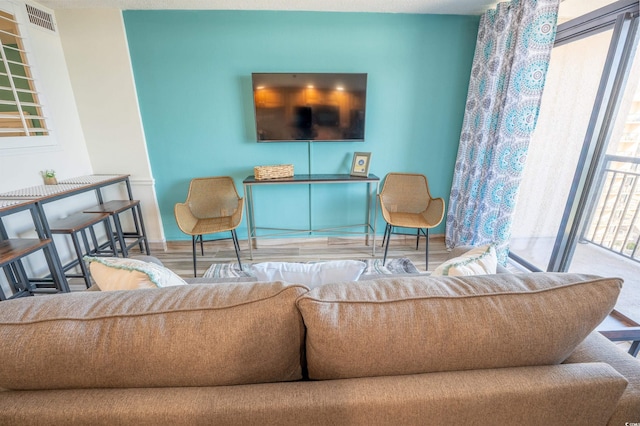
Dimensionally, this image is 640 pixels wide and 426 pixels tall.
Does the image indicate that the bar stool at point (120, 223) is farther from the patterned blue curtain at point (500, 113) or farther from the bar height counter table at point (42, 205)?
the patterned blue curtain at point (500, 113)

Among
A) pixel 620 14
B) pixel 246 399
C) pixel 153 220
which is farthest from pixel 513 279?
pixel 153 220

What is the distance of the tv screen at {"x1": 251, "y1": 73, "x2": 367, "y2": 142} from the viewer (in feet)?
8.27

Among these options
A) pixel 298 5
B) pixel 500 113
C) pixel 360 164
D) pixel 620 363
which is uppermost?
pixel 298 5

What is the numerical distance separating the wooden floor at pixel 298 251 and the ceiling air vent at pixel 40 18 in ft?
7.19

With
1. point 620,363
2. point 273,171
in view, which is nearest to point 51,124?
point 273,171

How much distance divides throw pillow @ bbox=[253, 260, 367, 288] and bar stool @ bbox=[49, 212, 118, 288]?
188 cm

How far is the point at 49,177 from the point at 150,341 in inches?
102

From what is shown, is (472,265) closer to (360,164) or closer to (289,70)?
(360,164)

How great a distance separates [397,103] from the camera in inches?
108

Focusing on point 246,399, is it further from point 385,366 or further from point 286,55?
point 286,55

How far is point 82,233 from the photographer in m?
2.44

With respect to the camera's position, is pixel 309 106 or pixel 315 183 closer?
pixel 309 106

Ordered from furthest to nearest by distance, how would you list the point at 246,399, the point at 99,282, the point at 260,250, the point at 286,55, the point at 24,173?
1. the point at 260,250
2. the point at 286,55
3. the point at 24,173
4. the point at 99,282
5. the point at 246,399

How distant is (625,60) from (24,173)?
14.4ft
